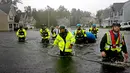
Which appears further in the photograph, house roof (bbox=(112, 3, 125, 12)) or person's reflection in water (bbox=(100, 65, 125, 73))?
house roof (bbox=(112, 3, 125, 12))

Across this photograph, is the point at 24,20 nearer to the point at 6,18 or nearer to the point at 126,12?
the point at 6,18

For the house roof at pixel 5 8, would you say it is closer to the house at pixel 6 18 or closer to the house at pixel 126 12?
the house at pixel 6 18

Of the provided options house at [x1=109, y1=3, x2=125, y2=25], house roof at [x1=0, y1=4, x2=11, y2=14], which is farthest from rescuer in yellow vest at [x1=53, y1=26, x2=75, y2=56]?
house roof at [x1=0, y1=4, x2=11, y2=14]

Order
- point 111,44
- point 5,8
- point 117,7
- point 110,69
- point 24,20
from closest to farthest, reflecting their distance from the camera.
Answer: point 111,44 < point 110,69 < point 5,8 < point 117,7 < point 24,20

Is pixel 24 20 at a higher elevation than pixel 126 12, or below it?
below

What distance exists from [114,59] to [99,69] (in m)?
0.60

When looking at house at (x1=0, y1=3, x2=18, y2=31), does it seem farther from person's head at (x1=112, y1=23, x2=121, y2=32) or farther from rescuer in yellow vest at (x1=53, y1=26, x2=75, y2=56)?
person's head at (x1=112, y1=23, x2=121, y2=32)

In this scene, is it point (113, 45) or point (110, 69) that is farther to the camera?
point (110, 69)

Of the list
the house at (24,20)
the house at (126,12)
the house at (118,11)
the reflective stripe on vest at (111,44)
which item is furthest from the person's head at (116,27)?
the house at (24,20)

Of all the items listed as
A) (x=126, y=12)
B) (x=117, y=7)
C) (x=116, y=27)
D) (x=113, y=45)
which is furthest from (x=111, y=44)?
(x=117, y=7)

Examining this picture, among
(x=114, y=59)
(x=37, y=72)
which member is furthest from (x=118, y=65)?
(x=37, y=72)

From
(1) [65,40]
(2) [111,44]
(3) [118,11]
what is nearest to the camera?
(2) [111,44]

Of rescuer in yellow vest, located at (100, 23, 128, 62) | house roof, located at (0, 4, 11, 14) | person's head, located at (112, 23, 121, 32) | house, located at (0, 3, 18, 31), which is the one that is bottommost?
rescuer in yellow vest, located at (100, 23, 128, 62)

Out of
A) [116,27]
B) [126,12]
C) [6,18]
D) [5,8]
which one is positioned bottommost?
[116,27]
